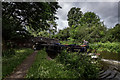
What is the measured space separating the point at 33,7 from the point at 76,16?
43.0 metres

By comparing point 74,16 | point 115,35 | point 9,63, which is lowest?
point 9,63

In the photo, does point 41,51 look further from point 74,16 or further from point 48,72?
point 74,16

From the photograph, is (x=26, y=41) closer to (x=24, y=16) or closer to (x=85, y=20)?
(x=24, y=16)

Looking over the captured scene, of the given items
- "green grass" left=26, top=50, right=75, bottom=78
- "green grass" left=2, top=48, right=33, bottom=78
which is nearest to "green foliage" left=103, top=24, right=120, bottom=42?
"green grass" left=26, top=50, right=75, bottom=78

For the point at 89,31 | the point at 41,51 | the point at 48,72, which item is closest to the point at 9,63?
the point at 48,72

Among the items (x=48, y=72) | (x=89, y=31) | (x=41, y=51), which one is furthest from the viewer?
(x=89, y=31)

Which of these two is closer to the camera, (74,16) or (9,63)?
(9,63)

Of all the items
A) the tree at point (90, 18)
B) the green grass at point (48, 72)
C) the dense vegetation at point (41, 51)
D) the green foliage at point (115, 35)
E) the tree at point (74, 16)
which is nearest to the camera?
the green grass at point (48, 72)

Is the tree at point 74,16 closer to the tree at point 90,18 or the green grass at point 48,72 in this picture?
the tree at point 90,18

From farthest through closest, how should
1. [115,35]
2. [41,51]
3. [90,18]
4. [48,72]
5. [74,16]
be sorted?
[74,16] < [90,18] < [115,35] < [41,51] < [48,72]

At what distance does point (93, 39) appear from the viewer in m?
22.9

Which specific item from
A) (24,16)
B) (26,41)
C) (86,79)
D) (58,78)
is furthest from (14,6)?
(26,41)

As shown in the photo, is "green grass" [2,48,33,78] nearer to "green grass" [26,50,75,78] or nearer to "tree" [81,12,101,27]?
"green grass" [26,50,75,78]

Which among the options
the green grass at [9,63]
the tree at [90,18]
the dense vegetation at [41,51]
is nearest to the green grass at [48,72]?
the dense vegetation at [41,51]
